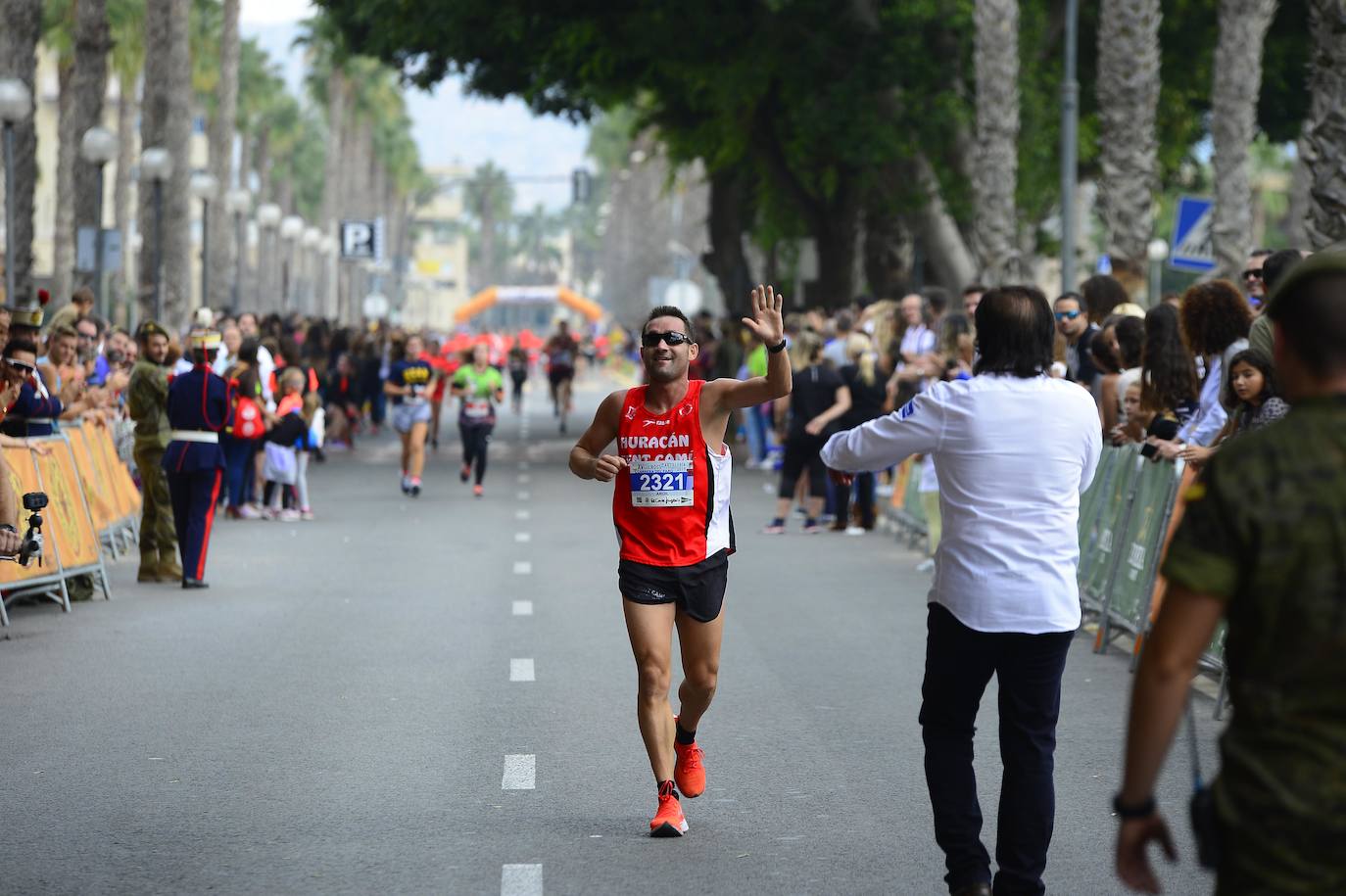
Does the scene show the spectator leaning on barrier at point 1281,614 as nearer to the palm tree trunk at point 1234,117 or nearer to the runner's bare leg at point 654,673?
the runner's bare leg at point 654,673

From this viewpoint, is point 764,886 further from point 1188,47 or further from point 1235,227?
point 1188,47

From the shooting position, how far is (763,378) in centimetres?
725

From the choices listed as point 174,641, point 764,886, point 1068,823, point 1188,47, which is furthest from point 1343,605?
point 1188,47

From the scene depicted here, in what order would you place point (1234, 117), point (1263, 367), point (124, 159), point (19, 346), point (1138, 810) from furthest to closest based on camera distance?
point (124, 159)
point (1234, 117)
point (19, 346)
point (1263, 367)
point (1138, 810)

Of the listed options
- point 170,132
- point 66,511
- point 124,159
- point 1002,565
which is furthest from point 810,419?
point 124,159

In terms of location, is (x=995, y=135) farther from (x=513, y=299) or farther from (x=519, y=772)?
(x=513, y=299)

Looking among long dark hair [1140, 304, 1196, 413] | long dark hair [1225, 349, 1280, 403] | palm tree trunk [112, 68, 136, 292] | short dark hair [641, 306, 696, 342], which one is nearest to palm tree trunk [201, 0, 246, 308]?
palm tree trunk [112, 68, 136, 292]

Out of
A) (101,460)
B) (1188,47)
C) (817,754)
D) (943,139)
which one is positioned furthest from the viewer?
(1188,47)

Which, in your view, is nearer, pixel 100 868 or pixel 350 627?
pixel 100 868

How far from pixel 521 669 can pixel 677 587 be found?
3936mm

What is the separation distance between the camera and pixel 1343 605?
3459 millimetres

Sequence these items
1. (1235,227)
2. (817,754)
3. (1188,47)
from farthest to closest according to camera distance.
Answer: (1188,47)
(1235,227)
(817,754)

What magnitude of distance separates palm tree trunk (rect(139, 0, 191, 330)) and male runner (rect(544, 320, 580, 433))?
6.66 meters

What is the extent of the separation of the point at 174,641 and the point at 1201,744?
595 cm
